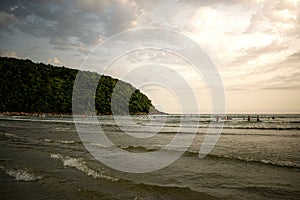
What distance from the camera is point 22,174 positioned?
22.5ft

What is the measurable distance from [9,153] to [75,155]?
10.1 ft

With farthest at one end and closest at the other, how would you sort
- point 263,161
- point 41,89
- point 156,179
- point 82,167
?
point 41,89 → point 263,161 → point 82,167 → point 156,179

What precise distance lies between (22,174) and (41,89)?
94.2 metres

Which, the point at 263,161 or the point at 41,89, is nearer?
the point at 263,161

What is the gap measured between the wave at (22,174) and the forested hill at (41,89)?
8491cm

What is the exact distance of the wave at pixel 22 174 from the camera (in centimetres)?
654

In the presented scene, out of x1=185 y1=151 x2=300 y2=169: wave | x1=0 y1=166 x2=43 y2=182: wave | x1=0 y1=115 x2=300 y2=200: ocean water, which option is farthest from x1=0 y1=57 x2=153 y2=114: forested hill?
x1=185 y1=151 x2=300 y2=169: wave

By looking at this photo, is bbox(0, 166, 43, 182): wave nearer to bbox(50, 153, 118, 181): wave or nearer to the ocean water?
the ocean water

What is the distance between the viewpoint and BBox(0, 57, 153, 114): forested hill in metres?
83.7

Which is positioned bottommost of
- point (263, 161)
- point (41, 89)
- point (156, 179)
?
point (156, 179)

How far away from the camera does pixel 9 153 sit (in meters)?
10.5

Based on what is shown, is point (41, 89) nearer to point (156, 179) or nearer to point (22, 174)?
point (22, 174)

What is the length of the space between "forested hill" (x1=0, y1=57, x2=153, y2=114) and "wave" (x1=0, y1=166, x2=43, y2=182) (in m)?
84.9

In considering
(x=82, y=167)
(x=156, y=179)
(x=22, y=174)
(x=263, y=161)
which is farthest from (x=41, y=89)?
(x=263, y=161)
